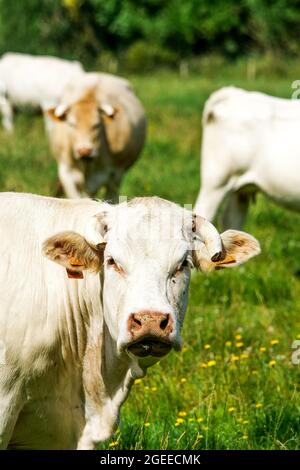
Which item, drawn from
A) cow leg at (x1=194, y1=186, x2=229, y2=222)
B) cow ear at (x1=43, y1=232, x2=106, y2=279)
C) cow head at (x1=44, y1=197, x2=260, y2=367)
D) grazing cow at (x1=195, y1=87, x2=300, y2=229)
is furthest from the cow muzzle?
cow leg at (x1=194, y1=186, x2=229, y2=222)

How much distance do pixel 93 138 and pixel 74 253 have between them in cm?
691

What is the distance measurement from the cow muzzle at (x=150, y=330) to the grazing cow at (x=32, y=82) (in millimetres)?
15637

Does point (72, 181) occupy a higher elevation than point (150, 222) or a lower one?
lower

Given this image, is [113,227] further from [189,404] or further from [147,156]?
[147,156]

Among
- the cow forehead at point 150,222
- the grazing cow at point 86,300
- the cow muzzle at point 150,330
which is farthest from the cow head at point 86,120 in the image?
the cow muzzle at point 150,330

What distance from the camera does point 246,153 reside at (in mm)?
8836

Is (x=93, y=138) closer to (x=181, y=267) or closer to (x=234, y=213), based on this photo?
(x=234, y=213)

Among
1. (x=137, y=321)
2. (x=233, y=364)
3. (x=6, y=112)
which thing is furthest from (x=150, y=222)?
(x=6, y=112)

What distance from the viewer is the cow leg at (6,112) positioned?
18.2m

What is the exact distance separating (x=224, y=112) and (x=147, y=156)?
5.41 m

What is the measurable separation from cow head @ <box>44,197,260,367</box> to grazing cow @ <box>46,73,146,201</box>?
Answer: 6.49m

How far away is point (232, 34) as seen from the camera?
1778 inches

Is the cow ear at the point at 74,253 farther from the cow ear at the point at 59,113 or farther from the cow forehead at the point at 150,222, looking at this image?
the cow ear at the point at 59,113

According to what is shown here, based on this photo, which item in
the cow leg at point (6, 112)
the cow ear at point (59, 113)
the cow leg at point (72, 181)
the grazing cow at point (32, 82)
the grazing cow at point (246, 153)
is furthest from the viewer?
the grazing cow at point (32, 82)
